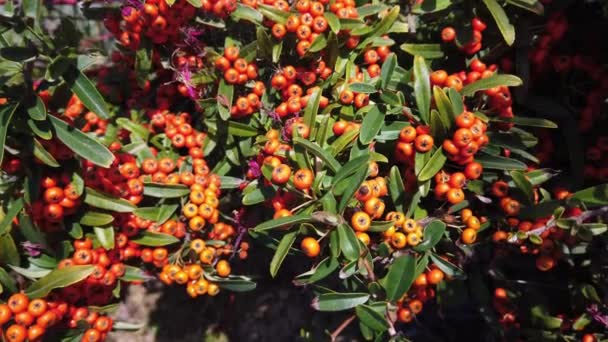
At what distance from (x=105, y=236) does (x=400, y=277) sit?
1.90 metres

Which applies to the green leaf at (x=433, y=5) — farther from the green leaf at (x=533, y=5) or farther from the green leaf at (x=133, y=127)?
the green leaf at (x=133, y=127)

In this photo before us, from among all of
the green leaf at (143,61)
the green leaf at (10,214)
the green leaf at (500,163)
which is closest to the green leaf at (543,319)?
the green leaf at (500,163)

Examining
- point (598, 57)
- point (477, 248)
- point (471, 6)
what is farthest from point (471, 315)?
point (471, 6)

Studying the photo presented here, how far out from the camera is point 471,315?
3.94m

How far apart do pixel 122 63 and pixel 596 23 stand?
3587 mm

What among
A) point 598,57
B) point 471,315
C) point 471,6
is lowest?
point 471,315

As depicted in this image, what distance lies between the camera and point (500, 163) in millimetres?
2678

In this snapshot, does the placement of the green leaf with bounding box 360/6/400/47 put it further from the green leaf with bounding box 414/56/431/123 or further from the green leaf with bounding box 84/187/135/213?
the green leaf with bounding box 84/187/135/213

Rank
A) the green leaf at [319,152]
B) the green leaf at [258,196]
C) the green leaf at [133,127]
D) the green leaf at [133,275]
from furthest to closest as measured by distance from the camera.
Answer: the green leaf at [133,127] → the green leaf at [133,275] → the green leaf at [258,196] → the green leaf at [319,152]

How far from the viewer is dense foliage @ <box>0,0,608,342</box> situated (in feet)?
8.23

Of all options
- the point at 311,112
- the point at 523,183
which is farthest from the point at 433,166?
the point at 311,112

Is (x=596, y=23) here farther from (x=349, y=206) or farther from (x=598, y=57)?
(x=349, y=206)

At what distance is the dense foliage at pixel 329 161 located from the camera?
2.51m

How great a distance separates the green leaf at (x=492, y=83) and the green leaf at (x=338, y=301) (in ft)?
4.44
